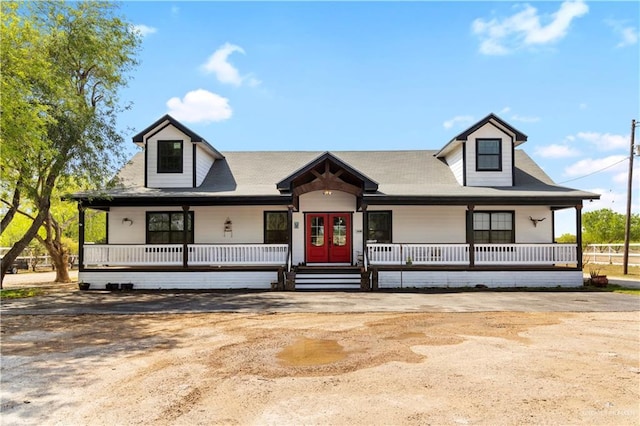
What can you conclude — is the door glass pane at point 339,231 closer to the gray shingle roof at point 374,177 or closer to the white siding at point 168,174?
the gray shingle roof at point 374,177

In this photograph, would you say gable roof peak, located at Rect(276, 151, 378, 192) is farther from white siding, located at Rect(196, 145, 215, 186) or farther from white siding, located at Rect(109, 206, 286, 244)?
white siding, located at Rect(196, 145, 215, 186)

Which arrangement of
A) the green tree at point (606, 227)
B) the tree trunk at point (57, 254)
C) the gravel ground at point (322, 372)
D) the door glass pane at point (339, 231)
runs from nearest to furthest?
the gravel ground at point (322, 372), the door glass pane at point (339, 231), the tree trunk at point (57, 254), the green tree at point (606, 227)

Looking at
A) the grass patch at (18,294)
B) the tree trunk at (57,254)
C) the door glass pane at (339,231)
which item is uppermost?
the door glass pane at (339,231)

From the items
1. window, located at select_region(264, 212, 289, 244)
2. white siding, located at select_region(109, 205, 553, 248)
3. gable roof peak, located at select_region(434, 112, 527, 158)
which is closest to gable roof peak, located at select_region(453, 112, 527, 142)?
gable roof peak, located at select_region(434, 112, 527, 158)

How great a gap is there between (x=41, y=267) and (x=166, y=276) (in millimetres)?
24232

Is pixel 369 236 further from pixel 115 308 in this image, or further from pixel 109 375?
pixel 109 375

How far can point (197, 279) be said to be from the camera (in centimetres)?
1711

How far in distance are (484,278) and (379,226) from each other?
4.48 m

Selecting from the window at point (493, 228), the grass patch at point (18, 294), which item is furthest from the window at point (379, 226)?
the grass patch at point (18, 294)

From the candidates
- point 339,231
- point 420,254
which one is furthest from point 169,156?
point 420,254

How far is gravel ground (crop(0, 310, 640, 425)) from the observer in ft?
16.4

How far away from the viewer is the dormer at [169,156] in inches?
732

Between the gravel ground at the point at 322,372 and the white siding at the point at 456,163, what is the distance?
9594 mm

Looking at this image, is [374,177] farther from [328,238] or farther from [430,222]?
[328,238]
